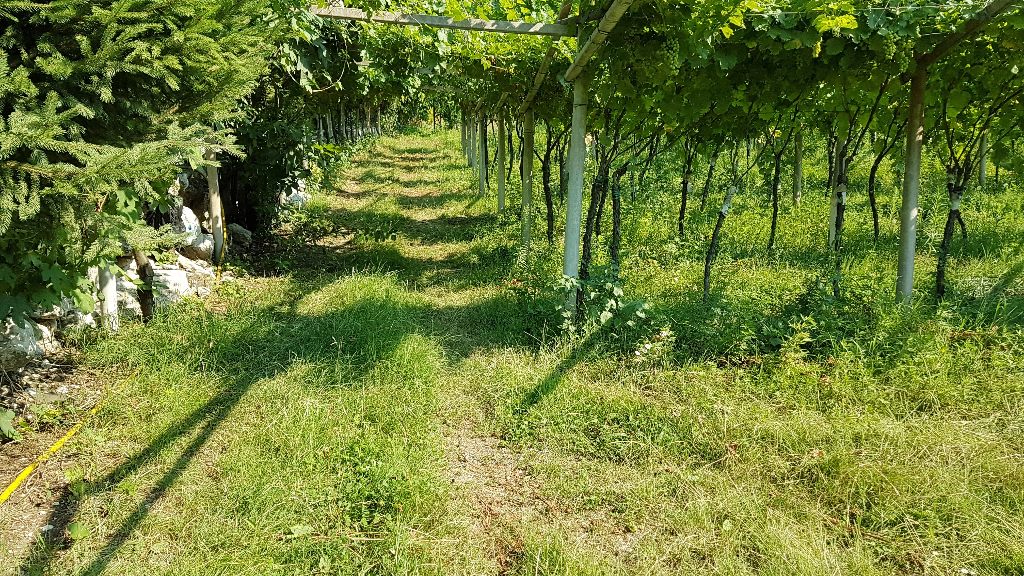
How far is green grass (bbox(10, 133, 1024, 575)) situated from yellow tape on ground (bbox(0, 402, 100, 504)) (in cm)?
9

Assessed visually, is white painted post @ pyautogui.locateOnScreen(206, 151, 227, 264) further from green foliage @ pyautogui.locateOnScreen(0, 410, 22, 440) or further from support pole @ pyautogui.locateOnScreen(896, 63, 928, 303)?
support pole @ pyautogui.locateOnScreen(896, 63, 928, 303)

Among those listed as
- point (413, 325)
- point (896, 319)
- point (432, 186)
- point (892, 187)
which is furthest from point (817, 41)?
point (432, 186)

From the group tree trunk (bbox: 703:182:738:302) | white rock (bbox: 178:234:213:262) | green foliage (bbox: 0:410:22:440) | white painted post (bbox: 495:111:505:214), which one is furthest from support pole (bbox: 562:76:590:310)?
white painted post (bbox: 495:111:505:214)

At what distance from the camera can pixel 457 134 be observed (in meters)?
26.3

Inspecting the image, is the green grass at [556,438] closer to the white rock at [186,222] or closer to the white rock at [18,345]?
the white rock at [18,345]

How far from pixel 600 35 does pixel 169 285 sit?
4051 mm

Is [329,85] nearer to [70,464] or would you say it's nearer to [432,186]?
[70,464]

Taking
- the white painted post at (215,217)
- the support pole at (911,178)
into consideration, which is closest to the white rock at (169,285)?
the white painted post at (215,217)

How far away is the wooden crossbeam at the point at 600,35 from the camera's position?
3170 mm

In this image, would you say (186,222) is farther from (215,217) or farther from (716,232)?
(716,232)

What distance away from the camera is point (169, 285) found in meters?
4.94

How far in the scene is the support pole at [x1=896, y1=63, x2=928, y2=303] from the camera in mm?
4375

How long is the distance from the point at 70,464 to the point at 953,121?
703cm

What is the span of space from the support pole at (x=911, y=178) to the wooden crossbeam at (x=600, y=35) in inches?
101
